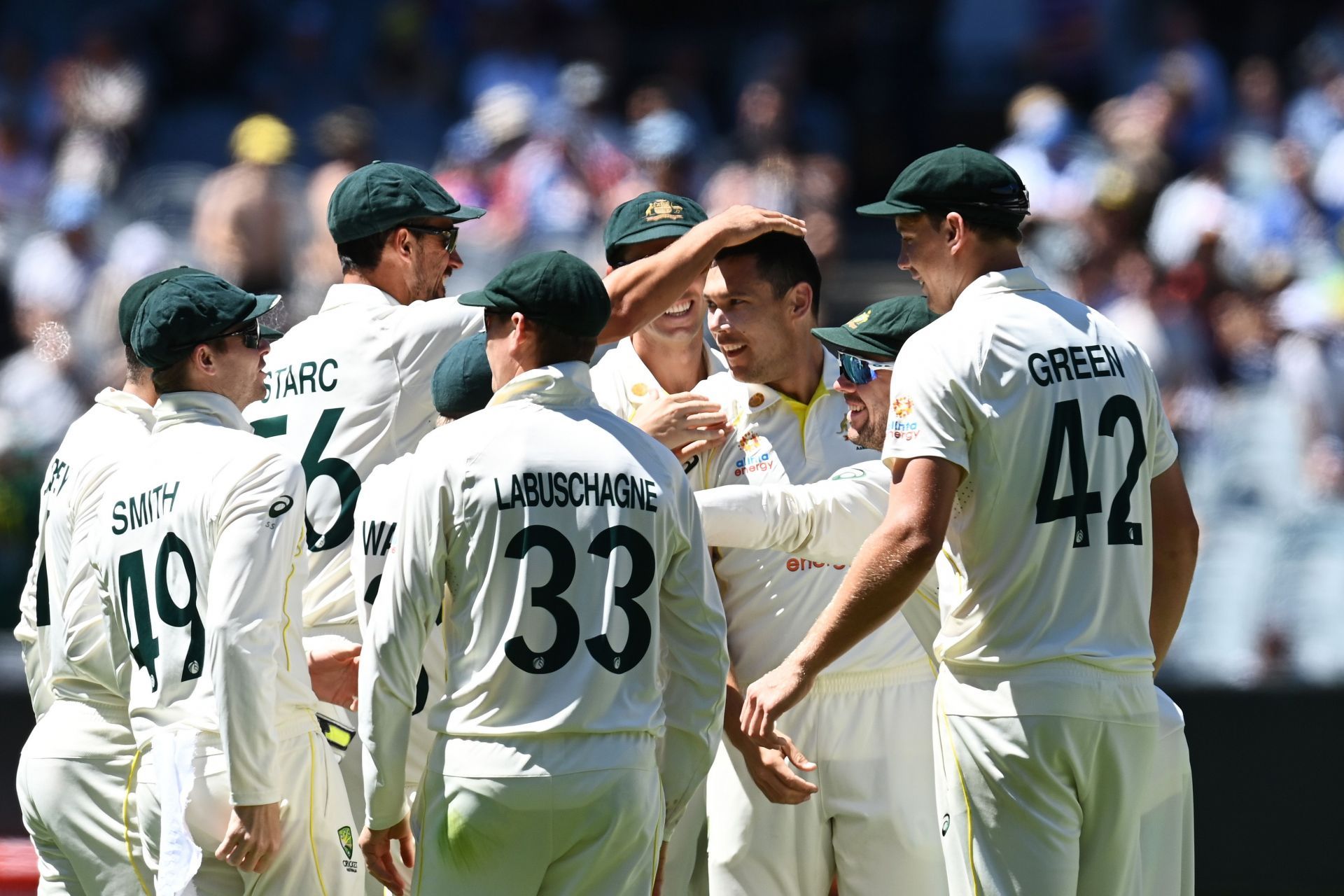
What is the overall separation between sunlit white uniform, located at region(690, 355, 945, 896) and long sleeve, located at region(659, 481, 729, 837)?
2.57 feet

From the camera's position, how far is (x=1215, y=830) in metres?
8.55

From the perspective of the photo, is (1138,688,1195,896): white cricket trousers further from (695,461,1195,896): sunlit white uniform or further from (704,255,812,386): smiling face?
(704,255,812,386): smiling face

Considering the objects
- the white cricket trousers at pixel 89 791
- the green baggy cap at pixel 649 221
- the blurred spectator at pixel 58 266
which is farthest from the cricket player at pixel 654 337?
the blurred spectator at pixel 58 266

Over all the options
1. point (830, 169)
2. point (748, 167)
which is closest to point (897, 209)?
point (748, 167)

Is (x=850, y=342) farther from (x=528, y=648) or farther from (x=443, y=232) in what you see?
(x=528, y=648)

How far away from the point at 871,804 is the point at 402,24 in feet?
34.7

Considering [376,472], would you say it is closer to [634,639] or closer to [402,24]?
[634,639]

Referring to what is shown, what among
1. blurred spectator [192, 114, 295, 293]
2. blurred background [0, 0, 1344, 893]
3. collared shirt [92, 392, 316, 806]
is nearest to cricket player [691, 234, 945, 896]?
collared shirt [92, 392, 316, 806]

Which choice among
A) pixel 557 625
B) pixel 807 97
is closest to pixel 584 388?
pixel 557 625

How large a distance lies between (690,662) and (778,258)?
145 cm

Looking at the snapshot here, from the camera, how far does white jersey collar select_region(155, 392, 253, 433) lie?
14.7 ft

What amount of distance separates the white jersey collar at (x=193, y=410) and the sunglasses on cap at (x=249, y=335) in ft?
0.51

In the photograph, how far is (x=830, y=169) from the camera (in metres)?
12.6

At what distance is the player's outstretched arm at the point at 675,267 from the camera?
4812mm
